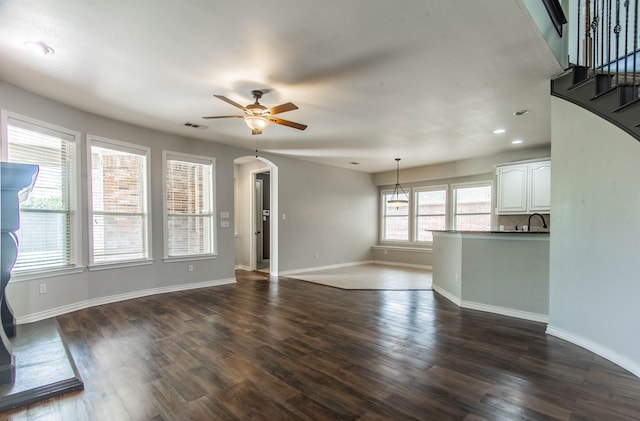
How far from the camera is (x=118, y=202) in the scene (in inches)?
186

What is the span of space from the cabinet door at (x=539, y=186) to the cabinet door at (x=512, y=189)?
115mm

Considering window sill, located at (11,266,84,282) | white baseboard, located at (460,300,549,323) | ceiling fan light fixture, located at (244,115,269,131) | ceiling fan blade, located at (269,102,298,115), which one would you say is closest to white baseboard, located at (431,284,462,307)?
white baseboard, located at (460,300,549,323)

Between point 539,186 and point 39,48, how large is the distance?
7.25 m

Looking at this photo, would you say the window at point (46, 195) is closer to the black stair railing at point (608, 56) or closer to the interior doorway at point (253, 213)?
the interior doorway at point (253, 213)

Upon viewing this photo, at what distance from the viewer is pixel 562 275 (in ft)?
10.5

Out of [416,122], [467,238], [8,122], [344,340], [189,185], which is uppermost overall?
[416,122]

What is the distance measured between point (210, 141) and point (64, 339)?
3811 millimetres

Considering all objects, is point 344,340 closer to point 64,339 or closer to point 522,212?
point 64,339

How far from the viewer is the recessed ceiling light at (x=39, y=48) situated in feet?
8.47

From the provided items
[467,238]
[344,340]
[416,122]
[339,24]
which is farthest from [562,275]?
[339,24]

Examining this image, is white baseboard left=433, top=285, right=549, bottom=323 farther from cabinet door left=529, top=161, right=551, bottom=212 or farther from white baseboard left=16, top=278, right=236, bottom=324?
white baseboard left=16, top=278, right=236, bottom=324

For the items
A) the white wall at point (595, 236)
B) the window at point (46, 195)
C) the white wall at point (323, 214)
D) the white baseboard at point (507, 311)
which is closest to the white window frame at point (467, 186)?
the white wall at point (323, 214)

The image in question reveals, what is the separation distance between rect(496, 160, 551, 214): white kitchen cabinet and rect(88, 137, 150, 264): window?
664 centimetres

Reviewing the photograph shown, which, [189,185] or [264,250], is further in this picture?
[264,250]
